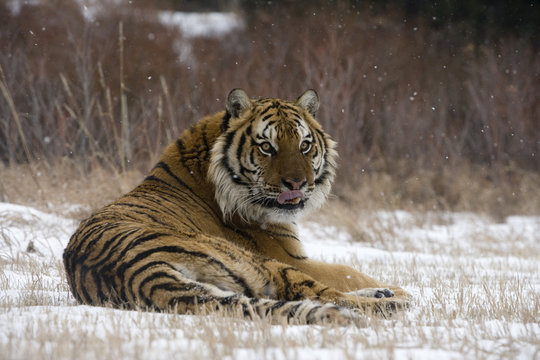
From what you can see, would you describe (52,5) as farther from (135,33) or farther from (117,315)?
(117,315)

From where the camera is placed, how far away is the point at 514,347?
8.71ft

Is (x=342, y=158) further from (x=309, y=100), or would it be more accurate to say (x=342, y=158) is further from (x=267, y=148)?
(x=267, y=148)

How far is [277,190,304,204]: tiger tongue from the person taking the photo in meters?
4.38

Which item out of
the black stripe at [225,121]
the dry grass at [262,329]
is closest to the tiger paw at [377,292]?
the dry grass at [262,329]

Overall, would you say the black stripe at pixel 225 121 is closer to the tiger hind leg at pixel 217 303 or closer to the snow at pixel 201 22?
the tiger hind leg at pixel 217 303

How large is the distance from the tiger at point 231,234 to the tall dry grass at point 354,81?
7.13 meters

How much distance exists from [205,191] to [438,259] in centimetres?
376

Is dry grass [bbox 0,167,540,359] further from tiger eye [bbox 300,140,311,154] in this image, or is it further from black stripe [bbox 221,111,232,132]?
black stripe [bbox 221,111,232,132]

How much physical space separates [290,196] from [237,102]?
0.81 metres

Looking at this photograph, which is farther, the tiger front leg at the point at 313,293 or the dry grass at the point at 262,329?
the tiger front leg at the point at 313,293

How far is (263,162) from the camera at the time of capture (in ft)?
14.6

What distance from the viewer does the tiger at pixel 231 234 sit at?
314 cm

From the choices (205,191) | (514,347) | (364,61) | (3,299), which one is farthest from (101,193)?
(364,61)

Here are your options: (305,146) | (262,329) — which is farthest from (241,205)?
(262,329)
